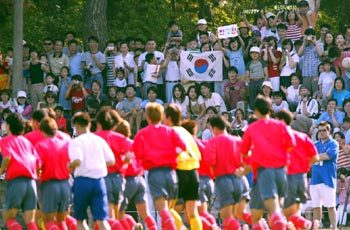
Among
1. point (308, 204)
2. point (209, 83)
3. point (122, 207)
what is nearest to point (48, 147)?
point (122, 207)


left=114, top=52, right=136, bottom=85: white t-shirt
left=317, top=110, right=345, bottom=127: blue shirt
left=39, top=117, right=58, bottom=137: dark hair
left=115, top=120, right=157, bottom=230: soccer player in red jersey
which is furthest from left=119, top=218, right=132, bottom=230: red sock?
left=114, top=52, right=136, bottom=85: white t-shirt

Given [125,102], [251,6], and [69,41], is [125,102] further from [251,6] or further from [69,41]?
[251,6]

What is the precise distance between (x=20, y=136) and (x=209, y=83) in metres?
10.6

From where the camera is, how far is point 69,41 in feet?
102

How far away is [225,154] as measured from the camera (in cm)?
2086

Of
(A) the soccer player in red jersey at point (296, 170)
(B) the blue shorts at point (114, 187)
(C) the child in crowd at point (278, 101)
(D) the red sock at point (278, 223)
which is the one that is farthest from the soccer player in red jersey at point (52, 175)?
(C) the child in crowd at point (278, 101)

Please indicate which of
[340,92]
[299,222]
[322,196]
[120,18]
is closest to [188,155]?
[299,222]

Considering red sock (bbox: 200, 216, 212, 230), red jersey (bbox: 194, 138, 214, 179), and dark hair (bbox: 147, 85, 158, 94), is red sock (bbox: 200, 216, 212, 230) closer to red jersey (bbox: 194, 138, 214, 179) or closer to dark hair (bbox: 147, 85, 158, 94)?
red jersey (bbox: 194, 138, 214, 179)

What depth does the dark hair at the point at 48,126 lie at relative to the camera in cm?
2014

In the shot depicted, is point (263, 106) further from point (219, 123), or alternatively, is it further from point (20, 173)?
point (20, 173)

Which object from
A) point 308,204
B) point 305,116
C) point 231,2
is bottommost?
point 308,204

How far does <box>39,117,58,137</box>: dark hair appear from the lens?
66.1 ft

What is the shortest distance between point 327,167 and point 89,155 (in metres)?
6.77

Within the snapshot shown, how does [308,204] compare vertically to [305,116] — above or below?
below
